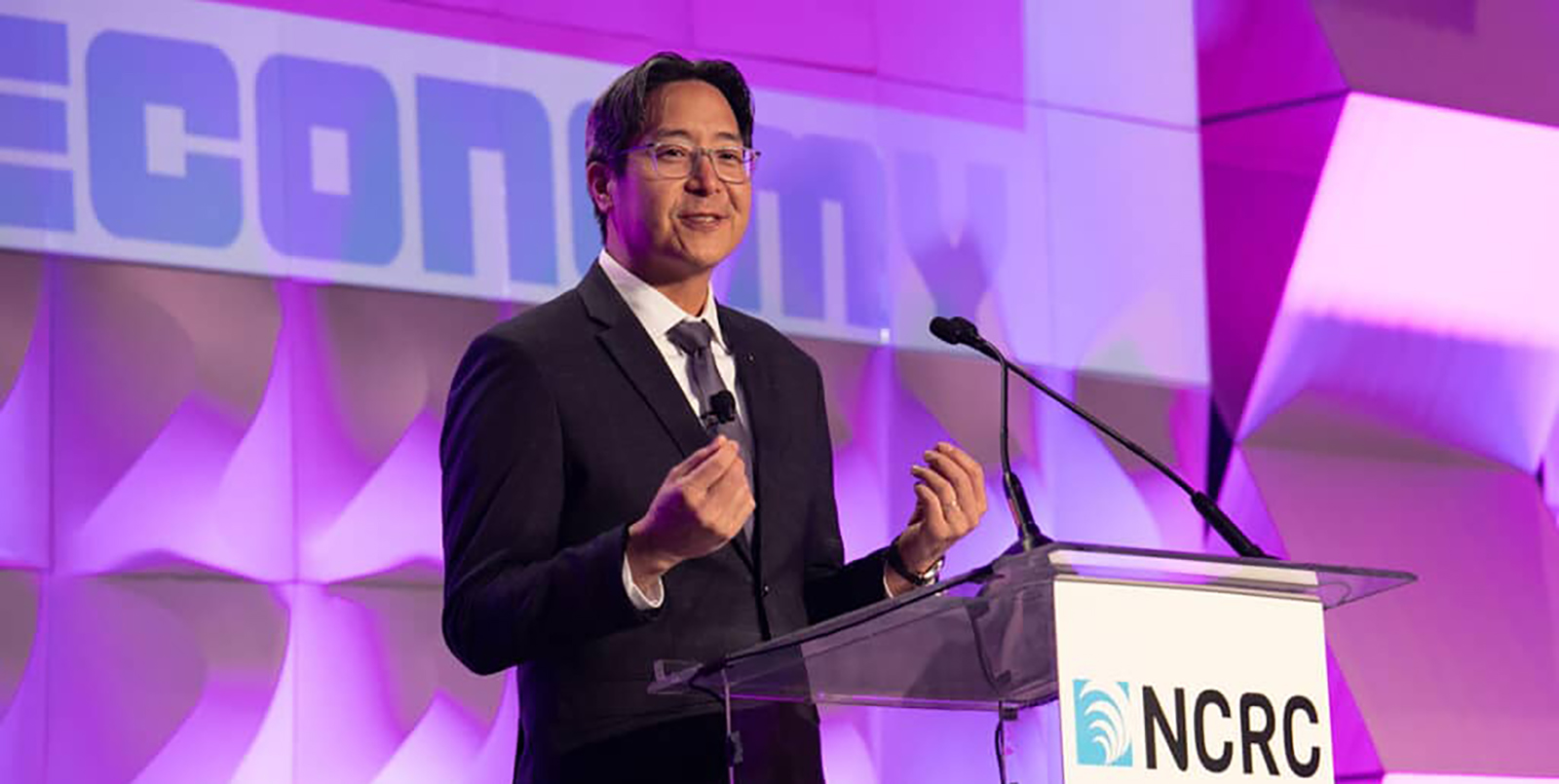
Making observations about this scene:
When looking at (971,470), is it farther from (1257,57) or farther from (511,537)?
(1257,57)

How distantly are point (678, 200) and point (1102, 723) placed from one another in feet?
2.91

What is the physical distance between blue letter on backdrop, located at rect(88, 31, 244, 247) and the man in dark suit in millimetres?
1610

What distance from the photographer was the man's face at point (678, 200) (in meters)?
2.52

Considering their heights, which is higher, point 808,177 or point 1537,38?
point 1537,38

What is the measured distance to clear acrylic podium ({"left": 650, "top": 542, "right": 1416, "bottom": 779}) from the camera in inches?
76.4

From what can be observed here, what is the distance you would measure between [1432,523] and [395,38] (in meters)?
3.02

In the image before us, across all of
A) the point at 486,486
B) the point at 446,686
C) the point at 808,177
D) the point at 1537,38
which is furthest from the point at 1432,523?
the point at 486,486

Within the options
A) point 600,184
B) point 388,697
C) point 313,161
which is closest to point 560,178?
point 313,161

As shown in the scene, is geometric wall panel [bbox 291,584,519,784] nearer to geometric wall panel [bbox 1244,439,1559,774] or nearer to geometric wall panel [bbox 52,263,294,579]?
geometric wall panel [bbox 52,263,294,579]

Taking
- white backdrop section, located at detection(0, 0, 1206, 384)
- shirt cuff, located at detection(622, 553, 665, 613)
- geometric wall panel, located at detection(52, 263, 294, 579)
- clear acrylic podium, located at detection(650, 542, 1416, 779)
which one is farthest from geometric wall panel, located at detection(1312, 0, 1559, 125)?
shirt cuff, located at detection(622, 553, 665, 613)

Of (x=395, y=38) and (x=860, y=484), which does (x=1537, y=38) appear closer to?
(x=860, y=484)

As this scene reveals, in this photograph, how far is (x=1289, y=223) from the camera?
5551mm

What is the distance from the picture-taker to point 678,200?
8.27 feet

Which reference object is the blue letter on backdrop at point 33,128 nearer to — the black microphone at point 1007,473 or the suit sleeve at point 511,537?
the suit sleeve at point 511,537
